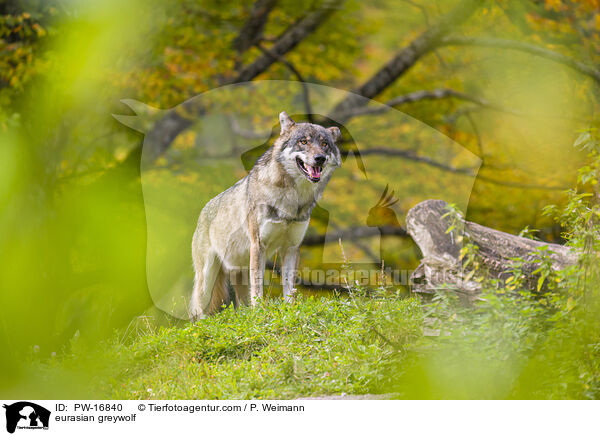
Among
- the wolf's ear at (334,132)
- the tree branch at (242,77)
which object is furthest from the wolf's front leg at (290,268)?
the tree branch at (242,77)

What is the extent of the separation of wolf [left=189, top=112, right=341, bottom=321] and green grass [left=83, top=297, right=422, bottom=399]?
0.52 metres

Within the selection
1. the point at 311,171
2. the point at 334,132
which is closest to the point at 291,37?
the point at 334,132

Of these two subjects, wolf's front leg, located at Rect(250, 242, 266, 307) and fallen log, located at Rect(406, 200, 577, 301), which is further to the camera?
wolf's front leg, located at Rect(250, 242, 266, 307)

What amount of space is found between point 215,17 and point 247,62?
477 mm

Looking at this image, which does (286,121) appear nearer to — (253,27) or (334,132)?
(334,132)

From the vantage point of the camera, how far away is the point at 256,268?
504 cm

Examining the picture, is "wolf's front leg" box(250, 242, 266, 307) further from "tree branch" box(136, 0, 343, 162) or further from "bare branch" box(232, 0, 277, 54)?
"bare branch" box(232, 0, 277, 54)

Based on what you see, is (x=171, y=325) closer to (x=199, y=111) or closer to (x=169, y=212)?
(x=169, y=212)

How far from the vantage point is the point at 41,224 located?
4.31 metres

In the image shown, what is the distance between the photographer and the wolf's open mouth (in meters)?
4.73

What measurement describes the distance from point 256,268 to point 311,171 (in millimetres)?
1066

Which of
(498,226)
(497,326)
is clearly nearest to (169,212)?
(497,326)
